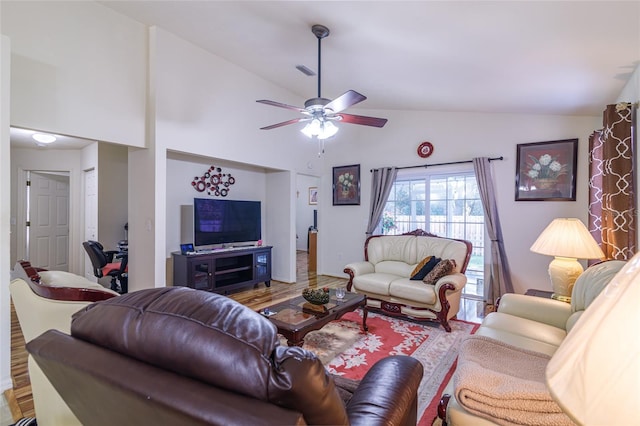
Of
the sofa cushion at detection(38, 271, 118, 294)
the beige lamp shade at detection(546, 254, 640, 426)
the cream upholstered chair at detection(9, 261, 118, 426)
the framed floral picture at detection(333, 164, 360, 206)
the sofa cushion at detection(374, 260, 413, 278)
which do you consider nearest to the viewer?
the beige lamp shade at detection(546, 254, 640, 426)

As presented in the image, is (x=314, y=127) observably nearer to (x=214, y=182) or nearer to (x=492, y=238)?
(x=214, y=182)

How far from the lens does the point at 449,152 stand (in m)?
4.73

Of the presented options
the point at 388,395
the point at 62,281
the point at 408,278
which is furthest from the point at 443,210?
the point at 62,281

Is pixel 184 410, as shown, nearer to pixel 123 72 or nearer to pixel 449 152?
pixel 123 72

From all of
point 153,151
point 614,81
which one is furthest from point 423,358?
point 153,151

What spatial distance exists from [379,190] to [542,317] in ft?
10.8

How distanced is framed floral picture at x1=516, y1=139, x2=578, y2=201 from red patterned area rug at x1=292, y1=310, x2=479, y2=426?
2.01 meters

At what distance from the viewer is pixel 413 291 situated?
11.2 ft

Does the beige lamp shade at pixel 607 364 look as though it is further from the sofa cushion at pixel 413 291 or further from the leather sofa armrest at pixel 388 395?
the sofa cushion at pixel 413 291

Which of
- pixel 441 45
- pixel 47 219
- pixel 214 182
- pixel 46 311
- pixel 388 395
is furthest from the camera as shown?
pixel 47 219

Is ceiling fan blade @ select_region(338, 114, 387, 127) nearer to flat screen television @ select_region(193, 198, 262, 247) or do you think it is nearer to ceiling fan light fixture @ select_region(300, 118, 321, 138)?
ceiling fan light fixture @ select_region(300, 118, 321, 138)

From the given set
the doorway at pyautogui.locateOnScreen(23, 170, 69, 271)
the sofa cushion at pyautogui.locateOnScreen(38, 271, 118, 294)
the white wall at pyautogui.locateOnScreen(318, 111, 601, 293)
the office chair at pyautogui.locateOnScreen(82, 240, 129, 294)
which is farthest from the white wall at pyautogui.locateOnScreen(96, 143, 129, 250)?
the white wall at pyautogui.locateOnScreen(318, 111, 601, 293)

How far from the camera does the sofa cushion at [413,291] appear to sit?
332 cm

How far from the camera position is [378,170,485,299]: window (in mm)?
4574
